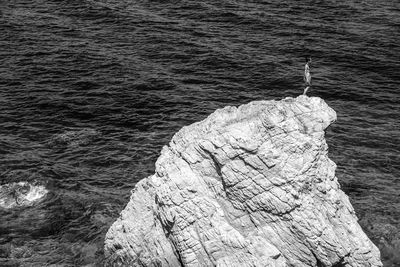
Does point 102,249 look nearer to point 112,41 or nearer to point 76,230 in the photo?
point 76,230

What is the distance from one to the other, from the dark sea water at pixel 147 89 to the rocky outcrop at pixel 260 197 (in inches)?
293

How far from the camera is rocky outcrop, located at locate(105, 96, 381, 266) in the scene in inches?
953

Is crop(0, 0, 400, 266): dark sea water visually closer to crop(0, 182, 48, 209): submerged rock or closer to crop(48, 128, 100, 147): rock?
crop(48, 128, 100, 147): rock

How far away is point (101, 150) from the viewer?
137 feet

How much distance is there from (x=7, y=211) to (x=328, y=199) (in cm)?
2121

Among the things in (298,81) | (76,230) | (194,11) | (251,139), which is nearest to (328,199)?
(251,139)

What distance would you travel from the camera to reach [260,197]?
2453cm

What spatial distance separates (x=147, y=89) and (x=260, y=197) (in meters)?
28.5

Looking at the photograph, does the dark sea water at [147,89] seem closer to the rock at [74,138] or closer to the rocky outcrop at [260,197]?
the rock at [74,138]

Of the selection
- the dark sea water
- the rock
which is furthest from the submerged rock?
the rock

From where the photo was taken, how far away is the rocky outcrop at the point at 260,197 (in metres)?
24.2

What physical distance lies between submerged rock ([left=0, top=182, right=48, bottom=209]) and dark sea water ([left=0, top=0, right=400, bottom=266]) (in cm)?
53

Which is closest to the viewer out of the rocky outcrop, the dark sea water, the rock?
the rocky outcrop

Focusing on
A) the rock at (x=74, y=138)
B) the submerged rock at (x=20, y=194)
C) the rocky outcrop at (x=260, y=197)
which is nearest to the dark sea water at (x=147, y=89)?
the rock at (x=74, y=138)
